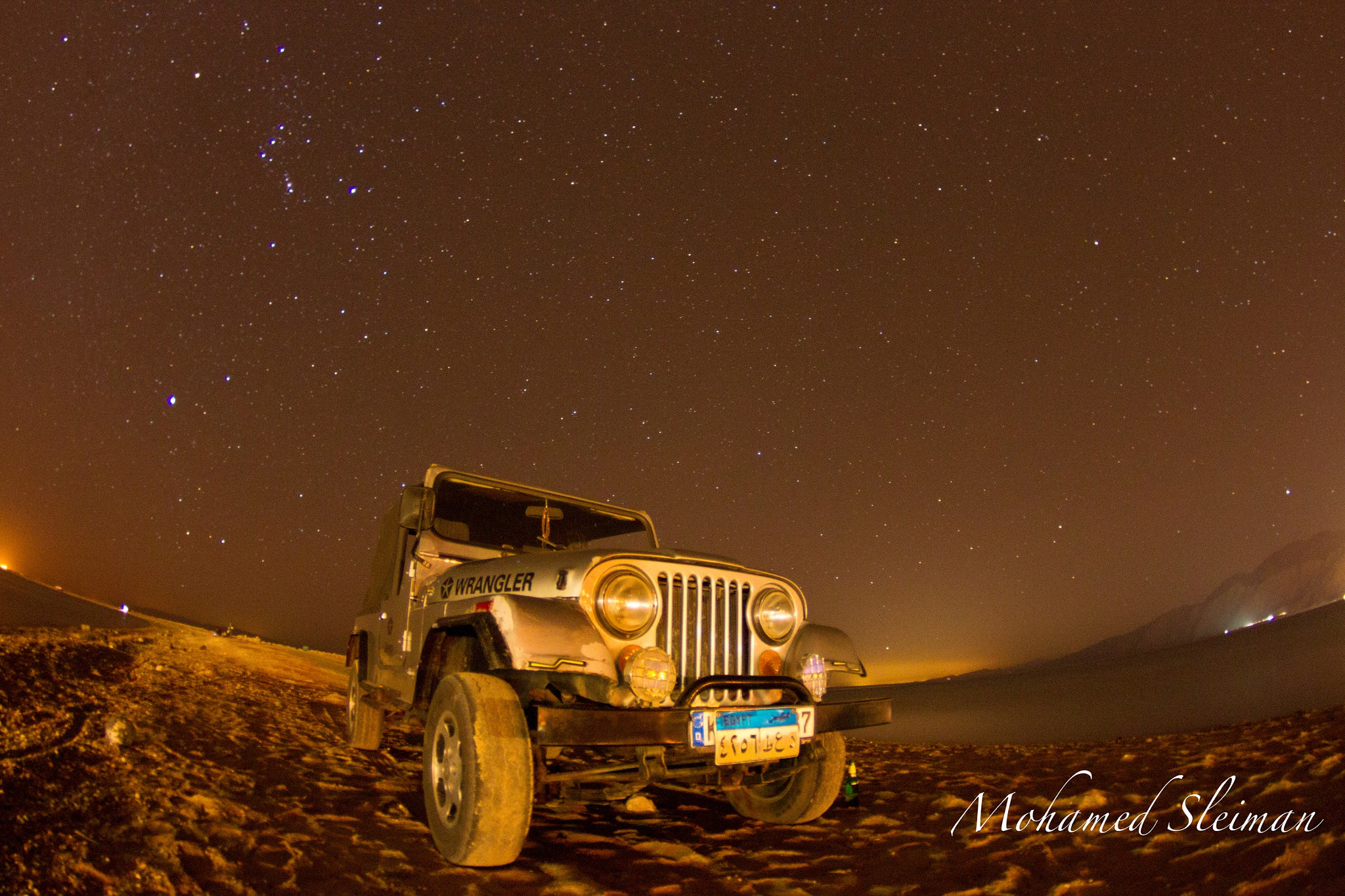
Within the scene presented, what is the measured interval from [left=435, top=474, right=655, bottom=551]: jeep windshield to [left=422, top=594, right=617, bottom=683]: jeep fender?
1.72 metres

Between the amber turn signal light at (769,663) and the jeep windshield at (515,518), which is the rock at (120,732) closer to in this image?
the jeep windshield at (515,518)

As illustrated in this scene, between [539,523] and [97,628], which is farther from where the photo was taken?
[97,628]

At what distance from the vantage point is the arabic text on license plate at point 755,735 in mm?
3033

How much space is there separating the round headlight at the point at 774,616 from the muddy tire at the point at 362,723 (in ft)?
11.9

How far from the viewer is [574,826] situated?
3.93 metres

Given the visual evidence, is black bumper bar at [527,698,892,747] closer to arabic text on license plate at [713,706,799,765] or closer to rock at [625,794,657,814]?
arabic text on license plate at [713,706,799,765]

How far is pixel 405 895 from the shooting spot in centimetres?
269

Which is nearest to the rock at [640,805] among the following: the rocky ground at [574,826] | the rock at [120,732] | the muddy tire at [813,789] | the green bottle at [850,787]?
the rocky ground at [574,826]

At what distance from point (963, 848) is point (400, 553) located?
13.7 feet

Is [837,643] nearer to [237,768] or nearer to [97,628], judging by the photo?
[237,768]

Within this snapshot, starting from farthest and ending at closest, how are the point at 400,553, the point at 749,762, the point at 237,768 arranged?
the point at 400,553, the point at 237,768, the point at 749,762

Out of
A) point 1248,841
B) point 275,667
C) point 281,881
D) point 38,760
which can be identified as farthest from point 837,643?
point 275,667

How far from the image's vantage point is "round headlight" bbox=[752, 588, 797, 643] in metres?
3.87

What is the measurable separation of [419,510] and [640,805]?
7.78 ft
